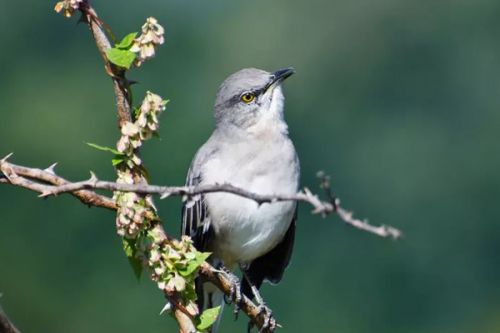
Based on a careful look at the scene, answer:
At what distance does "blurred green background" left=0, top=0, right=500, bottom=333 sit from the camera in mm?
29031

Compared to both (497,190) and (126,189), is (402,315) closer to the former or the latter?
(497,190)

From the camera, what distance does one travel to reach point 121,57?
391 cm

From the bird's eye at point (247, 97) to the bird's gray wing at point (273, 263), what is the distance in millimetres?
647

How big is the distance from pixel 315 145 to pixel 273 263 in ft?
92.9

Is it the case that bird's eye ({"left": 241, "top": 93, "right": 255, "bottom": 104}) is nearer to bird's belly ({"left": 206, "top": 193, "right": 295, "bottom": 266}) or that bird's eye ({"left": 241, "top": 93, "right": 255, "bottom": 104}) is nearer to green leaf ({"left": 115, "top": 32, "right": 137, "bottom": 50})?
bird's belly ({"left": 206, "top": 193, "right": 295, "bottom": 266})

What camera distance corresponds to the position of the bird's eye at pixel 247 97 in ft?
21.9

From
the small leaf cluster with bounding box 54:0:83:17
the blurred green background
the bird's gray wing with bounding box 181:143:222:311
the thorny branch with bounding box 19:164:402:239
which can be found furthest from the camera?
the blurred green background

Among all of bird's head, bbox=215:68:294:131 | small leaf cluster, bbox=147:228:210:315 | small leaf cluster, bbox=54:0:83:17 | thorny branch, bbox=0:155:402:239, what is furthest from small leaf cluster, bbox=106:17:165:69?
bird's head, bbox=215:68:294:131

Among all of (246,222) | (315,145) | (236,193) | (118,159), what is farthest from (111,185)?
(315,145)

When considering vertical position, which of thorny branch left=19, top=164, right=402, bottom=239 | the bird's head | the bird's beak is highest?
the bird's beak

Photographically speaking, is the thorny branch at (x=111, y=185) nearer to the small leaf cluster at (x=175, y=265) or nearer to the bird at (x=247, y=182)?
the small leaf cluster at (x=175, y=265)

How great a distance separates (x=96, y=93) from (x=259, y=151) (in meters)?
29.1

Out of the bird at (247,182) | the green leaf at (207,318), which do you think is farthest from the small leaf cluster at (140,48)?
the bird at (247,182)

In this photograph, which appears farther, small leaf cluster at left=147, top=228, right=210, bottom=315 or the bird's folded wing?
the bird's folded wing
